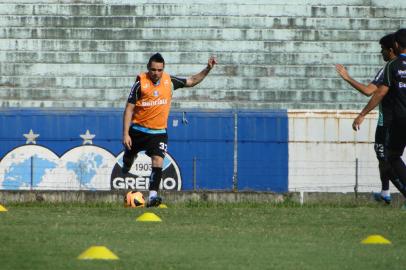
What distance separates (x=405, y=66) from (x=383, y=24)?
13739mm

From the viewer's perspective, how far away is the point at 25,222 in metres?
10.7

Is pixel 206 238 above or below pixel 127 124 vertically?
below

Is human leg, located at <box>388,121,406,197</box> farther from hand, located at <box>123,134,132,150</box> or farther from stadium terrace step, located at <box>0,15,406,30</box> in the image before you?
stadium terrace step, located at <box>0,15,406,30</box>

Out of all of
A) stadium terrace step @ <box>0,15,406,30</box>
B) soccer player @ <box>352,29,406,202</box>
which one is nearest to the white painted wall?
stadium terrace step @ <box>0,15,406,30</box>

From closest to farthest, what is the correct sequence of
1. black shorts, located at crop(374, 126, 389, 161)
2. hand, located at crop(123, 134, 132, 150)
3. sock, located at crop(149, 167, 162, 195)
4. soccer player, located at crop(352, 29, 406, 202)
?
soccer player, located at crop(352, 29, 406, 202) < black shorts, located at crop(374, 126, 389, 161) < hand, located at crop(123, 134, 132, 150) < sock, located at crop(149, 167, 162, 195)

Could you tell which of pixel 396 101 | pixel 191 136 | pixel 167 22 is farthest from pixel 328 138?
pixel 396 101

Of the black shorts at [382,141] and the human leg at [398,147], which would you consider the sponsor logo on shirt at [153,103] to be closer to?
the black shorts at [382,141]

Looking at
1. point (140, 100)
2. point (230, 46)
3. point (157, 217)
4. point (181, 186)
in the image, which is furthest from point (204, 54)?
point (157, 217)

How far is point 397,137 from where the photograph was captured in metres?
13.1

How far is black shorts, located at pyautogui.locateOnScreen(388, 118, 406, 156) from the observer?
1312 centimetres

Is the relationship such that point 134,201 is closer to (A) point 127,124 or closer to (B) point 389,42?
(A) point 127,124

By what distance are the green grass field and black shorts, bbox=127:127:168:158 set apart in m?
1.21

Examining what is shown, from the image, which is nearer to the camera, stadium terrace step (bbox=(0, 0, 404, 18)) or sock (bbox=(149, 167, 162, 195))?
sock (bbox=(149, 167, 162, 195))

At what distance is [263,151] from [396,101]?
30.7 ft
